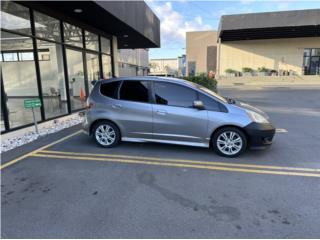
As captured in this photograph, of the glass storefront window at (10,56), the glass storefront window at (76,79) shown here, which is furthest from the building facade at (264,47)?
the glass storefront window at (10,56)

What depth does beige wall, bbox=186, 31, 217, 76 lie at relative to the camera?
43.2 m

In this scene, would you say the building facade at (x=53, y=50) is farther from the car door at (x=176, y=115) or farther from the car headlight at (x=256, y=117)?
the car headlight at (x=256, y=117)

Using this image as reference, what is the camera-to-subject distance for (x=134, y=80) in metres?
5.46

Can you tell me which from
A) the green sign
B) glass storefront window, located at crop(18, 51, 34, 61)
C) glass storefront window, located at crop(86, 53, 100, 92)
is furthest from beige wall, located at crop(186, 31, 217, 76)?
the green sign

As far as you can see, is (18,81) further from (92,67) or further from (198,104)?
(198,104)

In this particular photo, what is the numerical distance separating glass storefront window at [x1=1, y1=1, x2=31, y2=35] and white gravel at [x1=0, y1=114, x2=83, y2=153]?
2686mm

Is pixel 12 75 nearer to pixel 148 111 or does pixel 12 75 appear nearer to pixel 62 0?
pixel 62 0

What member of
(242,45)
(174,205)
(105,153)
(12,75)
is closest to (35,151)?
(105,153)

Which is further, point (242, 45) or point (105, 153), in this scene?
point (242, 45)

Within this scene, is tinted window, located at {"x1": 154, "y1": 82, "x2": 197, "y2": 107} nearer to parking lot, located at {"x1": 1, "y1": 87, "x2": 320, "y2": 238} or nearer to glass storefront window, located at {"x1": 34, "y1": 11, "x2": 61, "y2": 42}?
parking lot, located at {"x1": 1, "y1": 87, "x2": 320, "y2": 238}

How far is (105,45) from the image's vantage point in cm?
1227

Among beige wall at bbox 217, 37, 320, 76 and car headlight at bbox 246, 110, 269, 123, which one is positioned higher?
beige wall at bbox 217, 37, 320, 76

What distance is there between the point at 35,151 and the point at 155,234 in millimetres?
3858

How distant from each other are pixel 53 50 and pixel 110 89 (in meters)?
4.32
